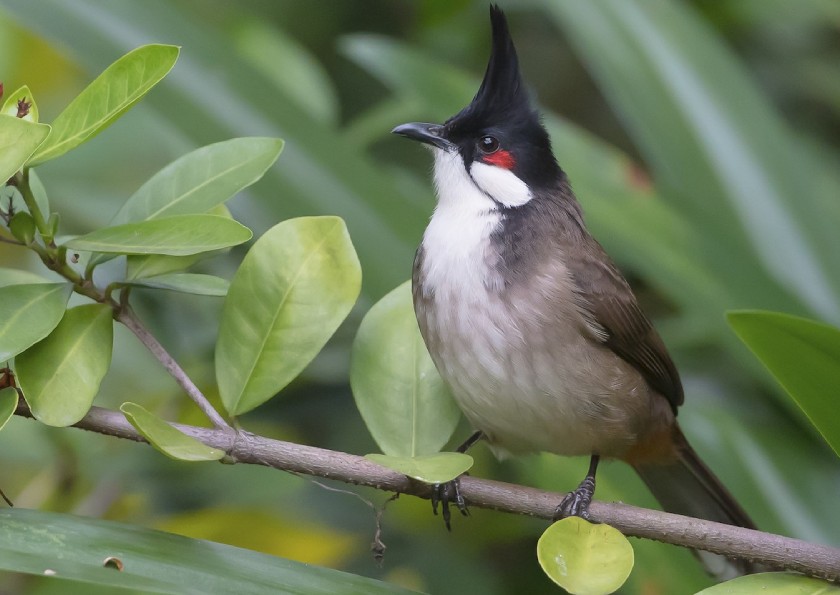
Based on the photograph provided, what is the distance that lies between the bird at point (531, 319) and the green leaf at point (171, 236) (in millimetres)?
511

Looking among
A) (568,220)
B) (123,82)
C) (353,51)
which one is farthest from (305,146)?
(123,82)

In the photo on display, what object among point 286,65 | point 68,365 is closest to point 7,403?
point 68,365

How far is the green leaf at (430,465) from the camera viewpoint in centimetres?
112

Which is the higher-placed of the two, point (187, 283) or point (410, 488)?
point (187, 283)

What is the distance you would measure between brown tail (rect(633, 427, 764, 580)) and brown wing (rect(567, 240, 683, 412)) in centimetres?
14

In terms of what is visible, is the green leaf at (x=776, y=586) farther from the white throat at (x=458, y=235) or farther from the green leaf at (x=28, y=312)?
the green leaf at (x=28, y=312)

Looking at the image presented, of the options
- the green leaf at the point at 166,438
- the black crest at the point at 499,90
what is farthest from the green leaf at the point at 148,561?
the black crest at the point at 499,90

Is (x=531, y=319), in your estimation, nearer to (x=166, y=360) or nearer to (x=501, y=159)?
(x=501, y=159)

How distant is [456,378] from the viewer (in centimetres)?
154

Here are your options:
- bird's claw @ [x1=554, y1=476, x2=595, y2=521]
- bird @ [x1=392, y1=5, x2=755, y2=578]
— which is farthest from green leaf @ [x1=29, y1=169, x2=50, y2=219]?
bird's claw @ [x1=554, y1=476, x2=595, y2=521]

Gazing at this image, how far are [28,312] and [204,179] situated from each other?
254 millimetres

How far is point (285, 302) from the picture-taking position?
1.26 meters

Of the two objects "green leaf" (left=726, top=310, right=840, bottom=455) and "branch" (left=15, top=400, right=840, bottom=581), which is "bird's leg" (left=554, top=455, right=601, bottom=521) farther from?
"green leaf" (left=726, top=310, right=840, bottom=455)

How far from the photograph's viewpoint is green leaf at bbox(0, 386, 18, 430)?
1.07 metres
